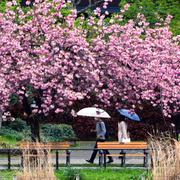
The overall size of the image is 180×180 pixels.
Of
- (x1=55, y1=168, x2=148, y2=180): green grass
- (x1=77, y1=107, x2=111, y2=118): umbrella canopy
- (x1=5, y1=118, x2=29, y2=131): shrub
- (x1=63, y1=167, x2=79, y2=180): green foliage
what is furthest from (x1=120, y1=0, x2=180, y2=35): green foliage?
(x1=63, y1=167, x2=79, y2=180): green foliage

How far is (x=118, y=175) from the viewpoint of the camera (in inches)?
723

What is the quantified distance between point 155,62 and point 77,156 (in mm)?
6283

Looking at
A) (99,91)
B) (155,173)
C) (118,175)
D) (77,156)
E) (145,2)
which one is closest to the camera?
(155,173)

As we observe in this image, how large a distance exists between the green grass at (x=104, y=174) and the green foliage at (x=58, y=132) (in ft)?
37.2

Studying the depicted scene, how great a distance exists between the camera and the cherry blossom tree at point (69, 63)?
61.7 feet

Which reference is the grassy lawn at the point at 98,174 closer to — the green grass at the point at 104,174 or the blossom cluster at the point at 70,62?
the green grass at the point at 104,174

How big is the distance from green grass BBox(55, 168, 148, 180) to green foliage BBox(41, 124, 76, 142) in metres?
11.4

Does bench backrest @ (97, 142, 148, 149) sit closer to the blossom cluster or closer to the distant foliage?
the blossom cluster

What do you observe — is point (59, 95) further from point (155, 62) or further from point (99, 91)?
point (155, 62)

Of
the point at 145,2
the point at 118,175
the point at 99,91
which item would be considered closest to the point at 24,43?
the point at 99,91

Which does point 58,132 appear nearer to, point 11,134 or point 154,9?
point 11,134

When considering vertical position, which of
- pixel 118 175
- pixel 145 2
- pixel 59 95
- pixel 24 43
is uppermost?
pixel 145 2

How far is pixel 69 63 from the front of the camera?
61.7 feet

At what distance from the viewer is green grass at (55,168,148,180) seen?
16844 millimetres
